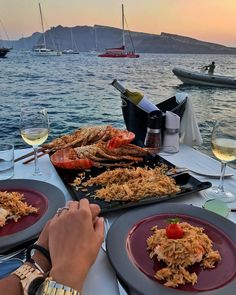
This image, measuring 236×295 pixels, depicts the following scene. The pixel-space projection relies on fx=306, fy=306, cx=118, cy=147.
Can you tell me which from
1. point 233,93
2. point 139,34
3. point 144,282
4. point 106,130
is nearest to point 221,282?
point 144,282

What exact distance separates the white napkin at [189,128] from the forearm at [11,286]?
4.26ft

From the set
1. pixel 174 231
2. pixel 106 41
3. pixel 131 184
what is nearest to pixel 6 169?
pixel 131 184

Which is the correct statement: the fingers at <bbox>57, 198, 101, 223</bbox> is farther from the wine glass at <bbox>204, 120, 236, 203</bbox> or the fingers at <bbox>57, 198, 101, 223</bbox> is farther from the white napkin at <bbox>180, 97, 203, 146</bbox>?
the white napkin at <bbox>180, 97, 203, 146</bbox>

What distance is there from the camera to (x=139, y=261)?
646mm

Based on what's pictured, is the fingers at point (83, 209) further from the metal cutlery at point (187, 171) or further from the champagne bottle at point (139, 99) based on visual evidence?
the champagne bottle at point (139, 99)

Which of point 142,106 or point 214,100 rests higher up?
point 142,106

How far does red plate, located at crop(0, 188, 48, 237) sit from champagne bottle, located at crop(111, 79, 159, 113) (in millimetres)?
807

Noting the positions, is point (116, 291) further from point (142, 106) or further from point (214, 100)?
point (214, 100)

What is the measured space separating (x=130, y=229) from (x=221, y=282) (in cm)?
24

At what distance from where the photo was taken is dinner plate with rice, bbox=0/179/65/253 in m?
0.74

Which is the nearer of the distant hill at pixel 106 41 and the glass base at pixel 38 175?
the glass base at pixel 38 175

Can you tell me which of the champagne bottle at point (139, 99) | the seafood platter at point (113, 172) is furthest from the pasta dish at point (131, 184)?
the champagne bottle at point (139, 99)

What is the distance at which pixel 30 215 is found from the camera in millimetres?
841

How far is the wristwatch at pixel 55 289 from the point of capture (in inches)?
21.7
